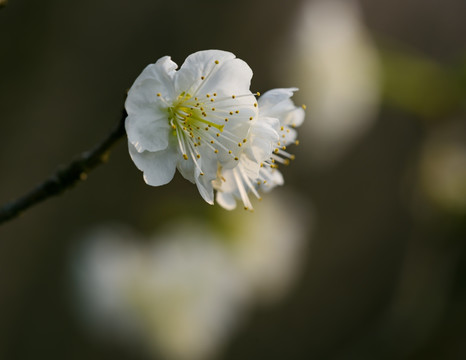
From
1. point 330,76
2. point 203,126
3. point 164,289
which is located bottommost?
point 164,289

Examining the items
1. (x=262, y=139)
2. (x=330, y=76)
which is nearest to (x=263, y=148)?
(x=262, y=139)

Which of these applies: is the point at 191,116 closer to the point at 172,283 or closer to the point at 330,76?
the point at 172,283

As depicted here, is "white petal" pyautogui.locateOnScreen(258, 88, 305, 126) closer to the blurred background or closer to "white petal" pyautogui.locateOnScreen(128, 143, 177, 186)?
"white petal" pyautogui.locateOnScreen(128, 143, 177, 186)

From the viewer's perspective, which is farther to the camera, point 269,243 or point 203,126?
point 269,243

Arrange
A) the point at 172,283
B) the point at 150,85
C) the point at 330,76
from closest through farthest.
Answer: the point at 150,85
the point at 172,283
the point at 330,76

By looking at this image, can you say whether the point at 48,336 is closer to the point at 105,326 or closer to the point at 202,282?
the point at 105,326

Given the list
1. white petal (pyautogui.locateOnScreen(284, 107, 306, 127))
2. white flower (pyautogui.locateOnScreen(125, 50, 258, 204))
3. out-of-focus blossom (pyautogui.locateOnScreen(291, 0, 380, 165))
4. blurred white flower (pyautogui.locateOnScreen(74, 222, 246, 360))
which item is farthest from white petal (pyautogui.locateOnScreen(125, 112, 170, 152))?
out-of-focus blossom (pyautogui.locateOnScreen(291, 0, 380, 165))

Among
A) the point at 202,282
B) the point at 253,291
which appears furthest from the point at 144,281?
the point at 253,291

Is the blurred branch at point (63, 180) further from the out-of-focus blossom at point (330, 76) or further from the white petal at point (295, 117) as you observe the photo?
the out-of-focus blossom at point (330, 76)

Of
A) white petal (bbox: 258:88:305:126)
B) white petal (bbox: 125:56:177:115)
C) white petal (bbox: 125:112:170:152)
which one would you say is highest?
white petal (bbox: 125:56:177:115)
